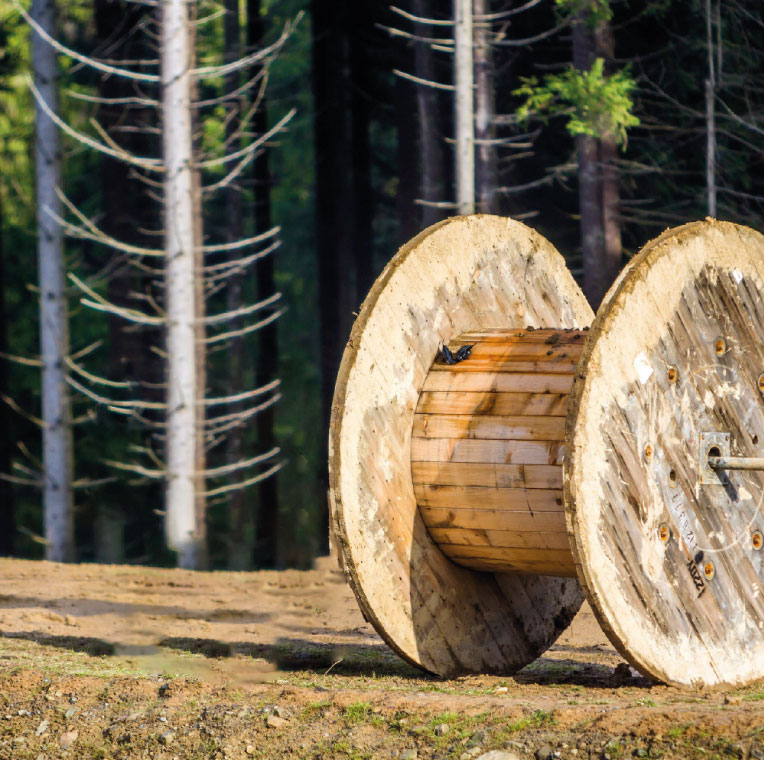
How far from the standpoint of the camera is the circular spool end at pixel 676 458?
5.60 meters

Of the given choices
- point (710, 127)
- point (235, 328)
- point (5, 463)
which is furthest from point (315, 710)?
point (235, 328)

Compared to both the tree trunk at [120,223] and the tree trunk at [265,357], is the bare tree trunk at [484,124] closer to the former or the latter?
the tree trunk at [120,223]

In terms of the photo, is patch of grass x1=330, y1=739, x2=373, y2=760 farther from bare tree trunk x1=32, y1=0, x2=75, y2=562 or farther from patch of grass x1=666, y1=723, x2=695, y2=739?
bare tree trunk x1=32, y1=0, x2=75, y2=562

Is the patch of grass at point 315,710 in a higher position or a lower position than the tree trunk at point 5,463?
higher

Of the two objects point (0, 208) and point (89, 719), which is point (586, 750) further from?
point (0, 208)

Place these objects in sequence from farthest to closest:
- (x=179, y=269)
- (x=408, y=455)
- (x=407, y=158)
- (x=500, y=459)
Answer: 1. (x=407, y=158)
2. (x=179, y=269)
3. (x=408, y=455)
4. (x=500, y=459)

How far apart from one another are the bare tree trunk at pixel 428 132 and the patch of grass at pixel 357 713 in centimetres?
1273

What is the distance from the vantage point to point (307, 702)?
5762mm

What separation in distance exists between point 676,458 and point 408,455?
4.81 ft

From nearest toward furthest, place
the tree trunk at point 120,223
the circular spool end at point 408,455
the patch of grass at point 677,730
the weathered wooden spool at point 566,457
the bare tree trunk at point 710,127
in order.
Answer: the patch of grass at point 677,730 → the weathered wooden spool at point 566,457 → the circular spool end at point 408,455 → the bare tree trunk at point 710,127 → the tree trunk at point 120,223

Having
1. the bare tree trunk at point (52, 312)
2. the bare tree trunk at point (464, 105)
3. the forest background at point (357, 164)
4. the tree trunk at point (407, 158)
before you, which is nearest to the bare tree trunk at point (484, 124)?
the forest background at point (357, 164)

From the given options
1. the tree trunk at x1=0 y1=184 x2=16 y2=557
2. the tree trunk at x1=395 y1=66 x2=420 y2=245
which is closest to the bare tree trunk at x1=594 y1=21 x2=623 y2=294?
the tree trunk at x1=395 y1=66 x2=420 y2=245

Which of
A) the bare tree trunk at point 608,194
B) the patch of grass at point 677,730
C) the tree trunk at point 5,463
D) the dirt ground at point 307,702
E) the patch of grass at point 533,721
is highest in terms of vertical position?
the bare tree trunk at point 608,194

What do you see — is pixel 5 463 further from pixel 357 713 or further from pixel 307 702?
pixel 357 713
